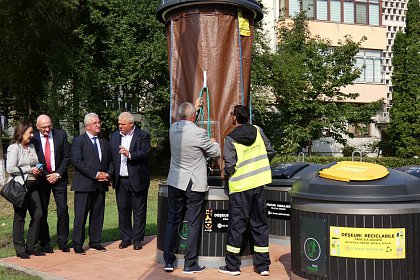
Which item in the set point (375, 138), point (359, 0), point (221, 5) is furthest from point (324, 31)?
point (221, 5)

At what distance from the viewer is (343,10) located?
33.7 m

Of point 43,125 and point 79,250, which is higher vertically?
point 43,125

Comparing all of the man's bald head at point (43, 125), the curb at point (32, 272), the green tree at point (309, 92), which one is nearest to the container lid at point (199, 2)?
the man's bald head at point (43, 125)

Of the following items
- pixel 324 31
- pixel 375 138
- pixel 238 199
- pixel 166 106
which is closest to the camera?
pixel 238 199

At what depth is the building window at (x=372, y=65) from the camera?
34.5 m

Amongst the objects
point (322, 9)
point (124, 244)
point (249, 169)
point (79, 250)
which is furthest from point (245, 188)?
point (322, 9)

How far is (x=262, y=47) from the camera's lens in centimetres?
2330

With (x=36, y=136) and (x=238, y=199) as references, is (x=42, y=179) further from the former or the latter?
(x=238, y=199)

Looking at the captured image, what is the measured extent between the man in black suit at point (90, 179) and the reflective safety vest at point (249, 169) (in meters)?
2.67

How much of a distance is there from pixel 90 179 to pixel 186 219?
6.96 ft

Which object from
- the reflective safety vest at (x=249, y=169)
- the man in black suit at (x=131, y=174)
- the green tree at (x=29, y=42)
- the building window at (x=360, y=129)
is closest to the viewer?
the reflective safety vest at (x=249, y=169)

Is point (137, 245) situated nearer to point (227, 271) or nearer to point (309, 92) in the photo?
point (227, 271)

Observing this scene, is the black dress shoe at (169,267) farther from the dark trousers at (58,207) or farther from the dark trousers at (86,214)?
the dark trousers at (58,207)

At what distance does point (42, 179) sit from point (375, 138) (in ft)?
102
